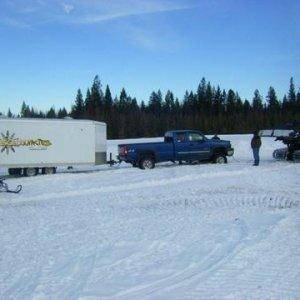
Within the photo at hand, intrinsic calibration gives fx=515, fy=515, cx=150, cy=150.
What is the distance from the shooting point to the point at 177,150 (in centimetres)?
2614

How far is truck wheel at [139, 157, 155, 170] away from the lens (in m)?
25.1

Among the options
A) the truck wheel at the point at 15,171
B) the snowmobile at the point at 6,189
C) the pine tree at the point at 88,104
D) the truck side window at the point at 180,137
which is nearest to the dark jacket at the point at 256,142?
the truck side window at the point at 180,137

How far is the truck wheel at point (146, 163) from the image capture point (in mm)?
25125

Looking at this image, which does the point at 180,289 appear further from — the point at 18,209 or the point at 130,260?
the point at 18,209

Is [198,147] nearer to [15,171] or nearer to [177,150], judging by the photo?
[177,150]

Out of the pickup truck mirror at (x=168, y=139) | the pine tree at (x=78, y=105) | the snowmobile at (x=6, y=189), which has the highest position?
the pine tree at (x=78, y=105)

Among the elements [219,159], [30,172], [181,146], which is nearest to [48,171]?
[30,172]

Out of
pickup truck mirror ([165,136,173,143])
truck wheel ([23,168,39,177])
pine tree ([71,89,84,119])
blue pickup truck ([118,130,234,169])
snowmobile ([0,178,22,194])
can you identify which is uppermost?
pine tree ([71,89,84,119])

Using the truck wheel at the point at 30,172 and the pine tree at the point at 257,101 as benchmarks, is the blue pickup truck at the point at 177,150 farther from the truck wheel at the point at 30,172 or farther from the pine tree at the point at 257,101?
the pine tree at the point at 257,101

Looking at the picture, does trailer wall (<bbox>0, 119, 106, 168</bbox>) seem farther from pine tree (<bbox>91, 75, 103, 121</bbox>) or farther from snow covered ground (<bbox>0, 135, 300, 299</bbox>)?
pine tree (<bbox>91, 75, 103, 121</bbox>)

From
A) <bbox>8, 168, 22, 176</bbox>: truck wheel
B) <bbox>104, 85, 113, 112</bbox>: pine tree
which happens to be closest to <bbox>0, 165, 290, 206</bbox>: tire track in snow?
<bbox>8, 168, 22, 176</bbox>: truck wheel

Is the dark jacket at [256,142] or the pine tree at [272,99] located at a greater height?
the pine tree at [272,99]

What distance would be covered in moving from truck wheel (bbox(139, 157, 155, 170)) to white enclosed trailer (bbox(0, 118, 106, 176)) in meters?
2.55

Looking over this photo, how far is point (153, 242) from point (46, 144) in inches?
652
